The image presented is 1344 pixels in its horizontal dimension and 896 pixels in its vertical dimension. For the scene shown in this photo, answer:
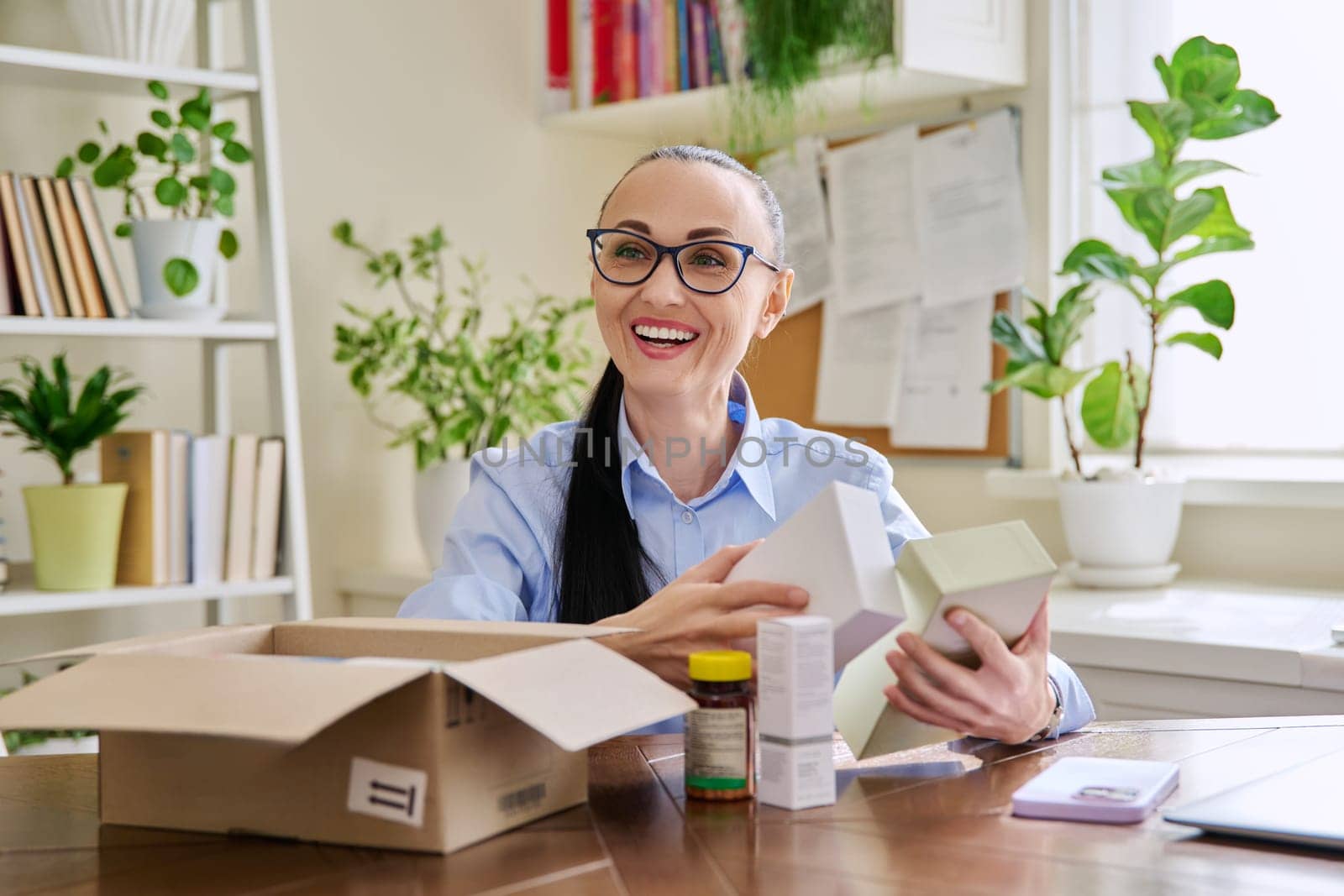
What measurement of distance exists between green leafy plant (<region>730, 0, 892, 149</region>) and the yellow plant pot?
4.45 feet

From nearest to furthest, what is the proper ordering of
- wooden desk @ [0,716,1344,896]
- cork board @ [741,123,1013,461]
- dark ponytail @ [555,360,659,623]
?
wooden desk @ [0,716,1344,896], dark ponytail @ [555,360,659,623], cork board @ [741,123,1013,461]

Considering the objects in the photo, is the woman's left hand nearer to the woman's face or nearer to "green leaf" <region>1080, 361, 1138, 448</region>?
the woman's face

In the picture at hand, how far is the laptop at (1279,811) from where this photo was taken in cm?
88

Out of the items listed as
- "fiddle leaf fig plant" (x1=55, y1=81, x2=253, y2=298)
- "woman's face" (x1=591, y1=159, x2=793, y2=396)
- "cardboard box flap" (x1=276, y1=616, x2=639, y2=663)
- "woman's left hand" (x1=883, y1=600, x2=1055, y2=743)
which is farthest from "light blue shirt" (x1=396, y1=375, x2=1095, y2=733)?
"fiddle leaf fig plant" (x1=55, y1=81, x2=253, y2=298)

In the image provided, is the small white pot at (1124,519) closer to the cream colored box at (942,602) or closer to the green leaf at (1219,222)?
the green leaf at (1219,222)

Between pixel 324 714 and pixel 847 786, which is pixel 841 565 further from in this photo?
→ pixel 324 714

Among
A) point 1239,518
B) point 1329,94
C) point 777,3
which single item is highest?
point 777,3

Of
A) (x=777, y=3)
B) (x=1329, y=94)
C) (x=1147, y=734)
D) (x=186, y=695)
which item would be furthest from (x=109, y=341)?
(x=1329, y=94)

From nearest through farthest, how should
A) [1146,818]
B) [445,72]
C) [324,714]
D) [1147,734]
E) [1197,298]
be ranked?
[324,714], [1146,818], [1147,734], [1197,298], [445,72]

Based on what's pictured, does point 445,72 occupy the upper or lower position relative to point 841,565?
upper

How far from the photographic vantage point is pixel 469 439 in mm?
2738

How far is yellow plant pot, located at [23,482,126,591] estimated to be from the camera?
7.14 feet

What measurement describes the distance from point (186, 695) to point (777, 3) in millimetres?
2025

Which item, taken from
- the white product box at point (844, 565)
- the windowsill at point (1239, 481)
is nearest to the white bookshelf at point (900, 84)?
the windowsill at point (1239, 481)
